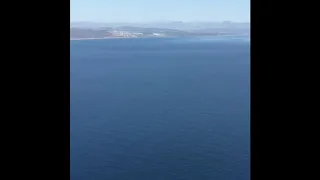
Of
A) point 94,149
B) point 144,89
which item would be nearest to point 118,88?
point 144,89

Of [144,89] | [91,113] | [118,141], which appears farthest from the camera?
[144,89]
